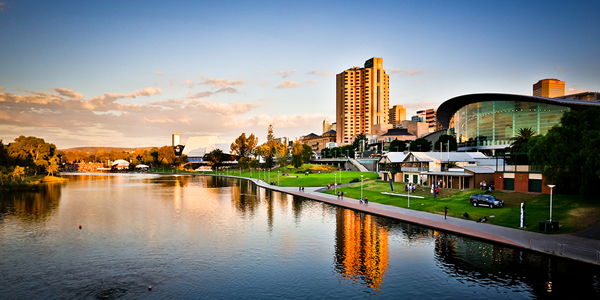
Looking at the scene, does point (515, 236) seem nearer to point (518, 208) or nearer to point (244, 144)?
point (518, 208)

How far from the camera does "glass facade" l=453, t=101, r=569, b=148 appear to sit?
99662 millimetres

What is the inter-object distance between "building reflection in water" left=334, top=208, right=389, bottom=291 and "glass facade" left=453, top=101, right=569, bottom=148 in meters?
85.0

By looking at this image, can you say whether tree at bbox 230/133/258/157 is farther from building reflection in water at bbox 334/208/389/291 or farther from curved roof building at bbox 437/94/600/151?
building reflection in water at bbox 334/208/389/291

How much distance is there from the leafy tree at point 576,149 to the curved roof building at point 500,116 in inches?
2901

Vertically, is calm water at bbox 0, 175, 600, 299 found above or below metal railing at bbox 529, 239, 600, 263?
below

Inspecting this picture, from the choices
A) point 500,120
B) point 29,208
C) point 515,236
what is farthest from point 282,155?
point 515,236

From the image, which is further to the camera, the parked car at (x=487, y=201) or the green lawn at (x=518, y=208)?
the parked car at (x=487, y=201)

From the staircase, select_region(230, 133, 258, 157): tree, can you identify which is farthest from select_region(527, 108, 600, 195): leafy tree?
select_region(230, 133, 258, 157): tree

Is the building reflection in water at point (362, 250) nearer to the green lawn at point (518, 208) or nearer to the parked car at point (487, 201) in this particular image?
the green lawn at point (518, 208)

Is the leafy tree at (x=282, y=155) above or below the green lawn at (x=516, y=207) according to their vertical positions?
above

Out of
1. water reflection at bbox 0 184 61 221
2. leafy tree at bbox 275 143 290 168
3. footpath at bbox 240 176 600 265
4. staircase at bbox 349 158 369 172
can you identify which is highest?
leafy tree at bbox 275 143 290 168

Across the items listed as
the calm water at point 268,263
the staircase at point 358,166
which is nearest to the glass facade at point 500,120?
the staircase at point 358,166

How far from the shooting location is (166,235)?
3341cm

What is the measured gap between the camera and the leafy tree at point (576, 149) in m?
28.5
